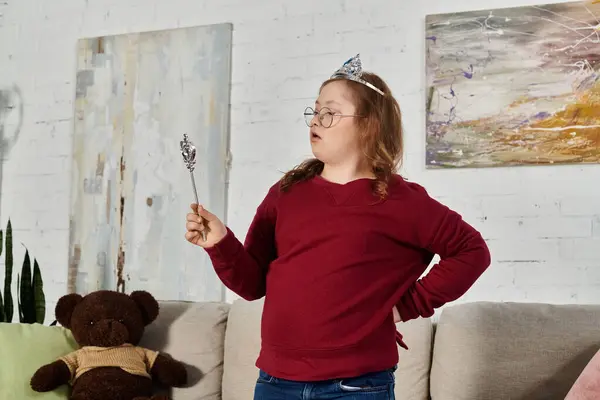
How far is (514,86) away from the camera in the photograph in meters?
2.59

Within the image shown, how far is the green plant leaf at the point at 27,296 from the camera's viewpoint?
2877 millimetres

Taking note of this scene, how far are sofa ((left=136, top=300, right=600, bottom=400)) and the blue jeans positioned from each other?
816 mm

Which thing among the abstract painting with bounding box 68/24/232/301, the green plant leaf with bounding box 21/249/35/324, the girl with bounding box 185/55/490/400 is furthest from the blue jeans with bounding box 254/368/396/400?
the green plant leaf with bounding box 21/249/35/324

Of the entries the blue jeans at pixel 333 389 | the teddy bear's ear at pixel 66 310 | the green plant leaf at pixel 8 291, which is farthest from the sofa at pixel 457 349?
the blue jeans at pixel 333 389

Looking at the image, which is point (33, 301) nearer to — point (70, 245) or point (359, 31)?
point (70, 245)

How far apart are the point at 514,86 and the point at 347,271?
4.68 feet

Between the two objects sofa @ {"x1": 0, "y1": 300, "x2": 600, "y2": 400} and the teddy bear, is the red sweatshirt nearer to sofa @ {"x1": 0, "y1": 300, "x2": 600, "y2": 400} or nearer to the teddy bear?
sofa @ {"x1": 0, "y1": 300, "x2": 600, "y2": 400}

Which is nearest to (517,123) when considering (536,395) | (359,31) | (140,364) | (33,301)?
(359,31)

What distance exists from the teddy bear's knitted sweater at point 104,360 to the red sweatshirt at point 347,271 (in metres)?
0.93

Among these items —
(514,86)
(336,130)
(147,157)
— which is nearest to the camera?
(336,130)

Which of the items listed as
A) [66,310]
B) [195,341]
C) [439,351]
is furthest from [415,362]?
[66,310]

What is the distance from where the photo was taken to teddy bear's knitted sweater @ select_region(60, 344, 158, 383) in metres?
2.31

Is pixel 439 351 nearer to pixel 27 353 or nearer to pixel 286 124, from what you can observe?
pixel 286 124

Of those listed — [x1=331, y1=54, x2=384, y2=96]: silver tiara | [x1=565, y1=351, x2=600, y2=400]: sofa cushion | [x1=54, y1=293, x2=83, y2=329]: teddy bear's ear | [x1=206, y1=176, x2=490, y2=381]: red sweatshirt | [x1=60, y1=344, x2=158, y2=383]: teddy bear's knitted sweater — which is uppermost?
[x1=331, y1=54, x2=384, y2=96]: silver tiara
